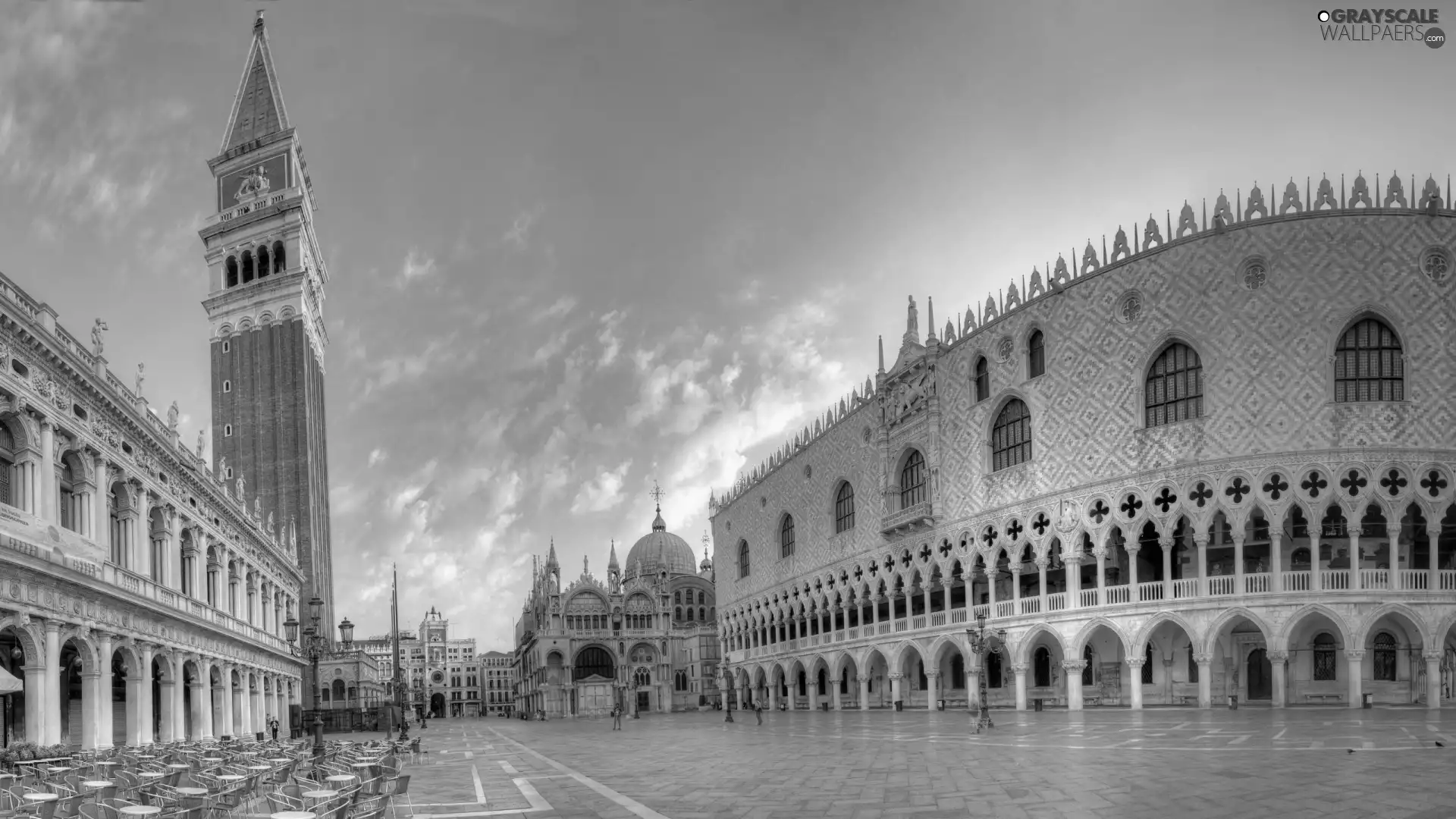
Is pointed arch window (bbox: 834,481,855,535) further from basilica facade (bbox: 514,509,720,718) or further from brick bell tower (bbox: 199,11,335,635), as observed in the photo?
brick bell tower (bbox: 199,11,335,635)

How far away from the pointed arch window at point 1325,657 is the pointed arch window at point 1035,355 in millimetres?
13525

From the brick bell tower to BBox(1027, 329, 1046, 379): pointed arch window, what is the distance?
1824 inches

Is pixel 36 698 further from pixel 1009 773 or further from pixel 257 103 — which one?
pixel 257 103

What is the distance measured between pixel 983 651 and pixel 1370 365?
15657mm

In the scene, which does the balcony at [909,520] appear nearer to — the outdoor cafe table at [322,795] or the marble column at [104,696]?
the marble column at [104,696]

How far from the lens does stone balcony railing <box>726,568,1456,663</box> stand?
36531 millimetres

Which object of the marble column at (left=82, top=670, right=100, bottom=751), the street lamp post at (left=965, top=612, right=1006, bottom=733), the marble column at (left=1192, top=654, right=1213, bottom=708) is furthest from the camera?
the marble column at (left=1192, top=654, right=1213, bottom=708)

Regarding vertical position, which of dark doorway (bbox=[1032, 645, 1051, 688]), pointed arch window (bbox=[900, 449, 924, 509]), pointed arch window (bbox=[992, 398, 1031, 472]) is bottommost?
dark doorway (bbox=[1032, 645, 1051, 688])

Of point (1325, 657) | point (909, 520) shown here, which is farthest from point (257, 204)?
point (1325, 657)

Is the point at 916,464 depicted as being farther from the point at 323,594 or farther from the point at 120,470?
the point at 323,594

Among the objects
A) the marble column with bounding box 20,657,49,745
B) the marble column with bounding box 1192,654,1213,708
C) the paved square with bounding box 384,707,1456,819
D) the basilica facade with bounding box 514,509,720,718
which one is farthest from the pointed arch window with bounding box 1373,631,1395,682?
the basilica facade with bounding box 514,509,720,718

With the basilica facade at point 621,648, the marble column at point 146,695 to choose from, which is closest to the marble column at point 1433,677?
the marble column at point 146,695

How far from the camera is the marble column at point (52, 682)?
885 inches

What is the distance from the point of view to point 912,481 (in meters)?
53.9
